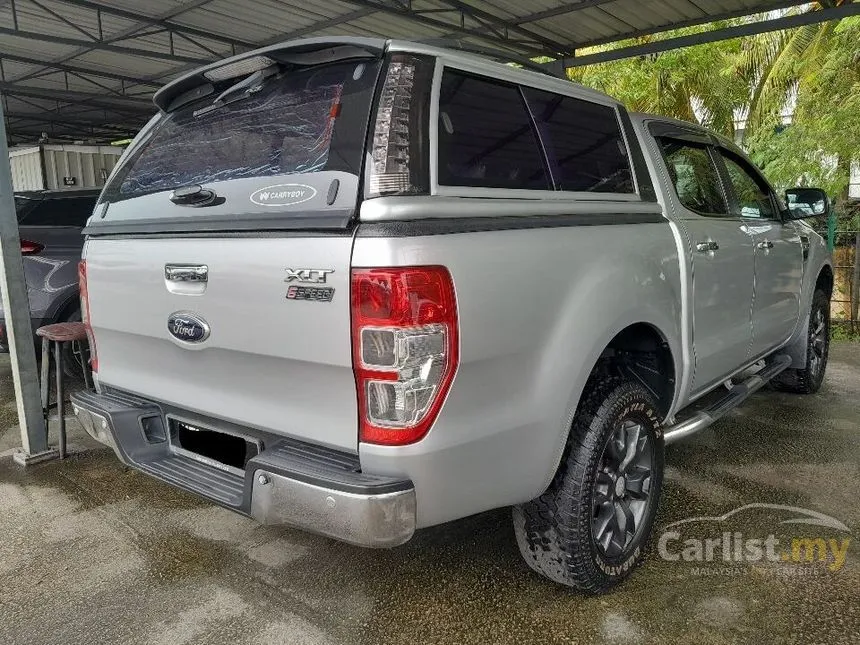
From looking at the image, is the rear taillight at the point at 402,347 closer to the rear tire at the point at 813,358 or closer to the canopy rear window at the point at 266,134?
the canopy rear window at the point at 266,134

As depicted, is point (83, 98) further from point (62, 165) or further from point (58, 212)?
point (58, 212)

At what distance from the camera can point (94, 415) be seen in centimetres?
253

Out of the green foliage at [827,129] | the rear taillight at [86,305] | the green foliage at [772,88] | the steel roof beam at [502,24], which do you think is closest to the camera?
the rear taillight at [86,305]

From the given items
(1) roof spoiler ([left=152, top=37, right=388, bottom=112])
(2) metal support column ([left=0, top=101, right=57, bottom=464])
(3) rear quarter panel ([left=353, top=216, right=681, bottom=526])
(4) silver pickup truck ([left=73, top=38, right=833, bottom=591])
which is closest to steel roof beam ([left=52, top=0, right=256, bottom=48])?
(2) metal support column ([left=0, top=101, right=57, bottom=464])

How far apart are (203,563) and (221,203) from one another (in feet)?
4.98

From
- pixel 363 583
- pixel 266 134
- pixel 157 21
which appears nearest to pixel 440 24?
pixel 157 21

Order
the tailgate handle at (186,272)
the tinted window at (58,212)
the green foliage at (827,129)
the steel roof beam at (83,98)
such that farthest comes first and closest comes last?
the steel roof beam at (83,98), the green foliage at (827,129), the tinted window at (58,212), the tailgate handle at (186,272)

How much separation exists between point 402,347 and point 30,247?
4.50 meters

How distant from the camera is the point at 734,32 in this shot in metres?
6.92

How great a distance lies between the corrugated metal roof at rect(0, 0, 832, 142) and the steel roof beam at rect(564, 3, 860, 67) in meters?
0.16

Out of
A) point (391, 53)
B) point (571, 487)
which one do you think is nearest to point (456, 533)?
point (571, 487)

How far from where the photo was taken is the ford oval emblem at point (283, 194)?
1.96 m

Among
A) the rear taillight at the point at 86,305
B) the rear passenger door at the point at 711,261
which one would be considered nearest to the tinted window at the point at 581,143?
the rear passenger door at the point at 711,261

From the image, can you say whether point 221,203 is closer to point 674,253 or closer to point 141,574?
point 141,574
